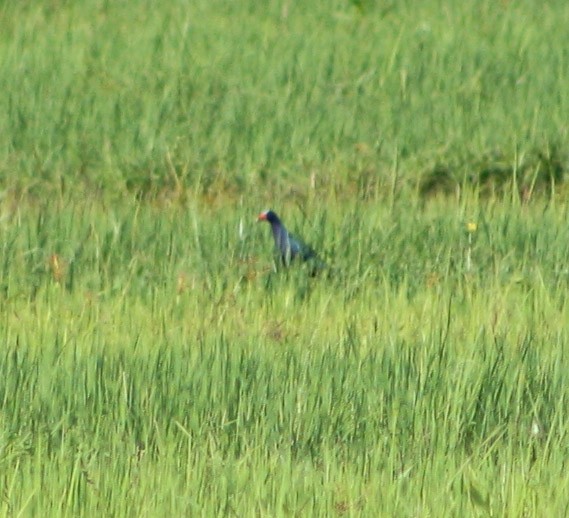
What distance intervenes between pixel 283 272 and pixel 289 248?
0.12 metres

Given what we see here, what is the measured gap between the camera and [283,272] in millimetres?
5969

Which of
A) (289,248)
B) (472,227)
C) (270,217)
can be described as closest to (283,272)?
(289,248)

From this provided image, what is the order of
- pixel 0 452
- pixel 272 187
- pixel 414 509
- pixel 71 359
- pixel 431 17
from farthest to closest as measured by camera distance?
pixel 431 17
pixel 272 187
pixel 71 359
pixel 0 452
pixel 414 509

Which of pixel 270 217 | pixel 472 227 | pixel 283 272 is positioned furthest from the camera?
pixel 472 227

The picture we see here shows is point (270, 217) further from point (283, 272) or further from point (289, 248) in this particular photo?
point (283, 272)

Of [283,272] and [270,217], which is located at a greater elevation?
[270,217]

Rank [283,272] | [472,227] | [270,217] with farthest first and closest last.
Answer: [472,227] < [270,217] < [283,272]

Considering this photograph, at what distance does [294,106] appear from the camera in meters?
8.41

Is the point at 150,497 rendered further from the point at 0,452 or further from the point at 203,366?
the point at 203,366

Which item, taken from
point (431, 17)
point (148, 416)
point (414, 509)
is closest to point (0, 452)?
point (148, 416)

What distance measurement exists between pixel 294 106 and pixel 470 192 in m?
1.69

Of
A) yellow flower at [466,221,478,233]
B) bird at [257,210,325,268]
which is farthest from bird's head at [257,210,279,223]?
yellow flower at [466,221,478,233]

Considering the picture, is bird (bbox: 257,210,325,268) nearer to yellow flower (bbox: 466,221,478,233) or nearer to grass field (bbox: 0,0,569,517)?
grass field (bbox: 0,0,569,517)

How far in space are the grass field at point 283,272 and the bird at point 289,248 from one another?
3.0 inches
